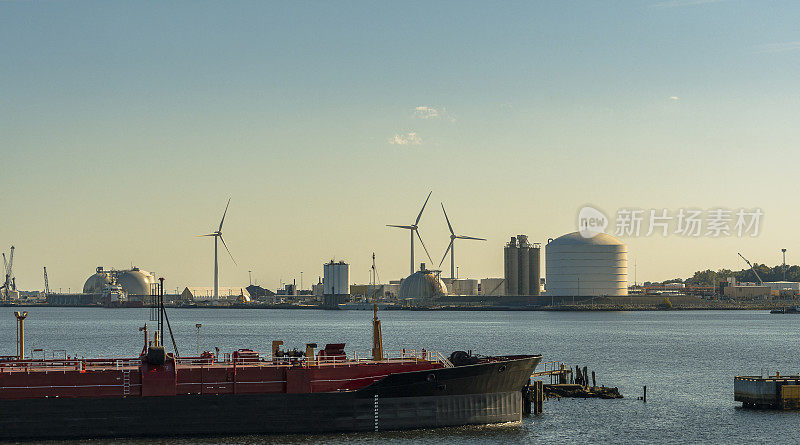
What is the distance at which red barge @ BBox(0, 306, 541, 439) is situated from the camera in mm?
43844

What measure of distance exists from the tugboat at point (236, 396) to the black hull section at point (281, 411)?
0.05 metres

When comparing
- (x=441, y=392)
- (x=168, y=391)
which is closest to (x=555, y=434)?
(x=441, y=392)

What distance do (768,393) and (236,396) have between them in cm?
3246

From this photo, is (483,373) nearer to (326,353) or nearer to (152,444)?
(326,353)

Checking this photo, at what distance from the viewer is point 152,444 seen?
43.4 metres

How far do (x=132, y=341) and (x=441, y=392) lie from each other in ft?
286

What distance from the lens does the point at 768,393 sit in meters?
57.1

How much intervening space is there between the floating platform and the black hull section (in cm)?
1840

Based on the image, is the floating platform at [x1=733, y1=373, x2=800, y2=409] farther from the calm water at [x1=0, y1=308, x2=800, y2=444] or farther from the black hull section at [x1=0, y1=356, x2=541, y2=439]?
the black hull section at [x1=0, y1=356, x2=541, y2=439]

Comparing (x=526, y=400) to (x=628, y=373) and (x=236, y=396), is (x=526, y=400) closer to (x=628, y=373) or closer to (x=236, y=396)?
(x=236, y=396)

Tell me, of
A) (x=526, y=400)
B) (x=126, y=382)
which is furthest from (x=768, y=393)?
(x=126, y=382)

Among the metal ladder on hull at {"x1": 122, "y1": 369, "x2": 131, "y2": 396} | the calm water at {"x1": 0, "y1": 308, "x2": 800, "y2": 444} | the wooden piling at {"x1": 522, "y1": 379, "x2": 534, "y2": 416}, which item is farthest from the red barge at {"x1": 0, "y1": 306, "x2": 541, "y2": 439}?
the wooden piling at {"x1": 522, "y1": 379, "x2": 534, "y2": 416}

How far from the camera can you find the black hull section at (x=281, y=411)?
143 ft

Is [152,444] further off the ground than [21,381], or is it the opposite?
[21,381]
